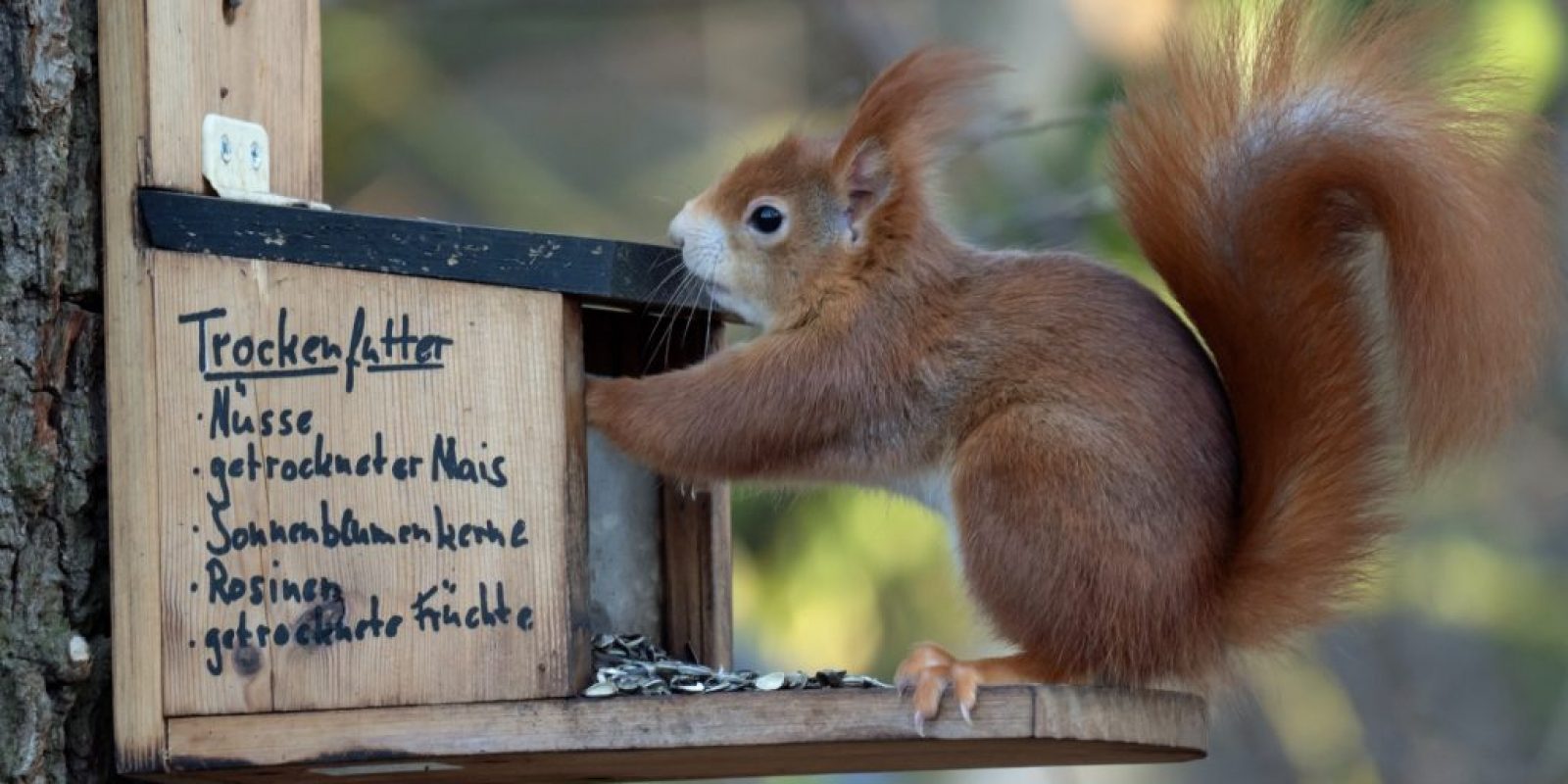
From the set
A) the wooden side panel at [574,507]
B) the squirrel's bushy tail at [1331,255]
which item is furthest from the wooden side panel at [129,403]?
the squirrel's bushy tail at [1331,255]

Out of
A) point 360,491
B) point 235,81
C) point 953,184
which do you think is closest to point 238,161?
point 235,81

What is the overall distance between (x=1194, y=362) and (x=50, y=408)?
3.82 ft

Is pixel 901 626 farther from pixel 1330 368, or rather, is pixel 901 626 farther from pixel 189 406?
pixel 189 406

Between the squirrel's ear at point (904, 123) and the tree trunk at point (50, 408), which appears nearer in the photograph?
the tree trunk at point (50, 408)

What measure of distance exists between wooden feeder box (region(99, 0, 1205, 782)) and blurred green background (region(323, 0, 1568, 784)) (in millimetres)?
1474

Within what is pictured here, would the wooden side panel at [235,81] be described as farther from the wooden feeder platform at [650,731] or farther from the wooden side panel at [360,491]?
the wooden feeder platform at [650,731]

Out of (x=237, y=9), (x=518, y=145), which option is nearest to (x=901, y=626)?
(x=518, y=145)

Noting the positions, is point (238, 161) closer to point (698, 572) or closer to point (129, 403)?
point (129, 403)

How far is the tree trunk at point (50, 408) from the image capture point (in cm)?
217

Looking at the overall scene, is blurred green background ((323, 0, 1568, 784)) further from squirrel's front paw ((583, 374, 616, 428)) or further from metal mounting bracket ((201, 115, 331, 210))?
metal mounting bracket ((201, 115, 331, 210))

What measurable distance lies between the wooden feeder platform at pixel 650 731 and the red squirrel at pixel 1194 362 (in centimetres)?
8

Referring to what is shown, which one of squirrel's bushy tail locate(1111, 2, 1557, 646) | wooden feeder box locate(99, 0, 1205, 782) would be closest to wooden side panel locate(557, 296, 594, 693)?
wooden feeder box locate(99, 0, 1205, 782)

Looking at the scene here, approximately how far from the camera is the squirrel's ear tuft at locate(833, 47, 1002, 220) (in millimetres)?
2465

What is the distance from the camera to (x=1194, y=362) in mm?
2377
